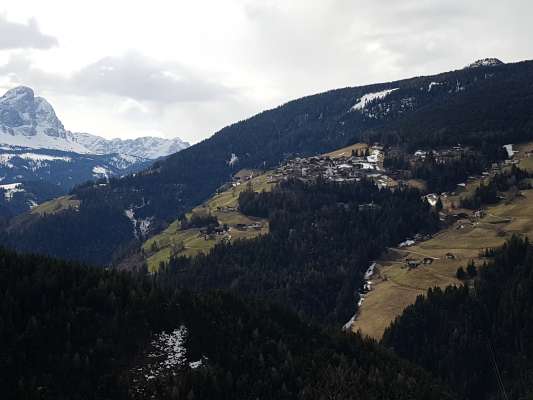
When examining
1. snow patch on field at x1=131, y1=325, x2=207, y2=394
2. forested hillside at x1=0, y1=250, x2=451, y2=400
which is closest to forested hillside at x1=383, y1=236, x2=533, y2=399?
forested hillside at x1=0, y1=250, x2=451, y2=400

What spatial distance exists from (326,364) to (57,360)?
40.9 meters

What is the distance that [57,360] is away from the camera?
73.3 metres

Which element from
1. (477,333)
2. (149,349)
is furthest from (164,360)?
(477,333)

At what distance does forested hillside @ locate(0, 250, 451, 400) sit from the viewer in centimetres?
7206

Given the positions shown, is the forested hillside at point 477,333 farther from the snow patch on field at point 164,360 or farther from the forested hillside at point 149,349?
the snow patch on field at point 164,360

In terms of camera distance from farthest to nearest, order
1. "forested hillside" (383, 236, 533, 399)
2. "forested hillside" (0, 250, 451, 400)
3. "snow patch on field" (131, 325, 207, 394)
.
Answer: "forested hillside" (383, 236, 533, 399)
"snow patch on field" (131, 325, 207, 394)
"forested hillside" (0, 250, 451, 400)

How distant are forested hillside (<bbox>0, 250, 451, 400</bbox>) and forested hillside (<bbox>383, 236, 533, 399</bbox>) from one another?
46400 millimetres

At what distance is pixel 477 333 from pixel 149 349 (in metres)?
106

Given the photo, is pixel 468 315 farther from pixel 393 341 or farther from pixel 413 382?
pixel 413 382

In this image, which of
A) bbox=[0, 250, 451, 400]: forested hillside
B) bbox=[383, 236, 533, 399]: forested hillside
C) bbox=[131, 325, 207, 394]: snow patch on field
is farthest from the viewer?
bbox=[383, 236, 533, 399]: forested hillside

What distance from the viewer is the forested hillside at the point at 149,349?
72.1 metres

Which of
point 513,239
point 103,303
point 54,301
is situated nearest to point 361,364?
point 103,303

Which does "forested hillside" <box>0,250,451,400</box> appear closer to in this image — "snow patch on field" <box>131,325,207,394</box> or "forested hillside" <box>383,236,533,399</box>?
"snow patch on field" <box>131,325,207,394</box>

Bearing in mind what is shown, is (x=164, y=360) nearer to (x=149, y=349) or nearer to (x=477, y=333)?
(x=149, y=349)
